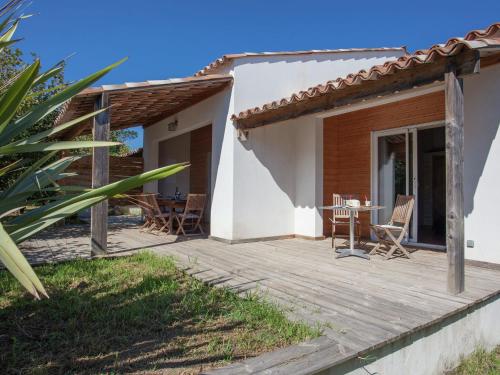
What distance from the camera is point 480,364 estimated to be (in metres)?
3.50

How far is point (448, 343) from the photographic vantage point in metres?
3.30

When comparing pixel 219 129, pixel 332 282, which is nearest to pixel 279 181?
pixel 219 129

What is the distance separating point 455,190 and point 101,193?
3.58 m

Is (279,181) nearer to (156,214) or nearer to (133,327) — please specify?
(156,214)

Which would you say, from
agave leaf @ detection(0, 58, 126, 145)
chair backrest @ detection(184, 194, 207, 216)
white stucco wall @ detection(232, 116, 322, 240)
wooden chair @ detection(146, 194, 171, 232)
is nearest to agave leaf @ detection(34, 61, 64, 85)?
agave leaf @ detection(0, 58, 126, 145)

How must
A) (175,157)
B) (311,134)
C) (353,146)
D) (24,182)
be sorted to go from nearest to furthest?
(24,182) < (311,134) < (353,146) < (175,157)

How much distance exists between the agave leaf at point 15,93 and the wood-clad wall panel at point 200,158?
32.2ft

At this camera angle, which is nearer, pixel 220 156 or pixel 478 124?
pixel 478 124

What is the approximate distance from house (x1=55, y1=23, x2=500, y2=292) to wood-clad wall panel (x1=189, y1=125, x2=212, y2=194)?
2092 millimetres

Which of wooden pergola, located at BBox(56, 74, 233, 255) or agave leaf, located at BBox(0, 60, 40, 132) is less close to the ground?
wooden pergola, located at BBox(56, 74, 233, 255)

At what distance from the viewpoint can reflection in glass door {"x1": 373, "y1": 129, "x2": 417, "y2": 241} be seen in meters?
7.01

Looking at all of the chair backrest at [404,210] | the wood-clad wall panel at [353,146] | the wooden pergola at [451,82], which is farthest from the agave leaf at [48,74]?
the wood-clad wall panel at [353,146]

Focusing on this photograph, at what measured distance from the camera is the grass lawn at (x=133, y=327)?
7.77 feet

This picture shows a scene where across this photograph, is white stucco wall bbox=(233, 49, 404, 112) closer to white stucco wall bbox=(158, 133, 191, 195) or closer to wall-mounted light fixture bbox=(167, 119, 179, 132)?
wall-mounted light fixture bbox=(167, 119, 179, 132)
